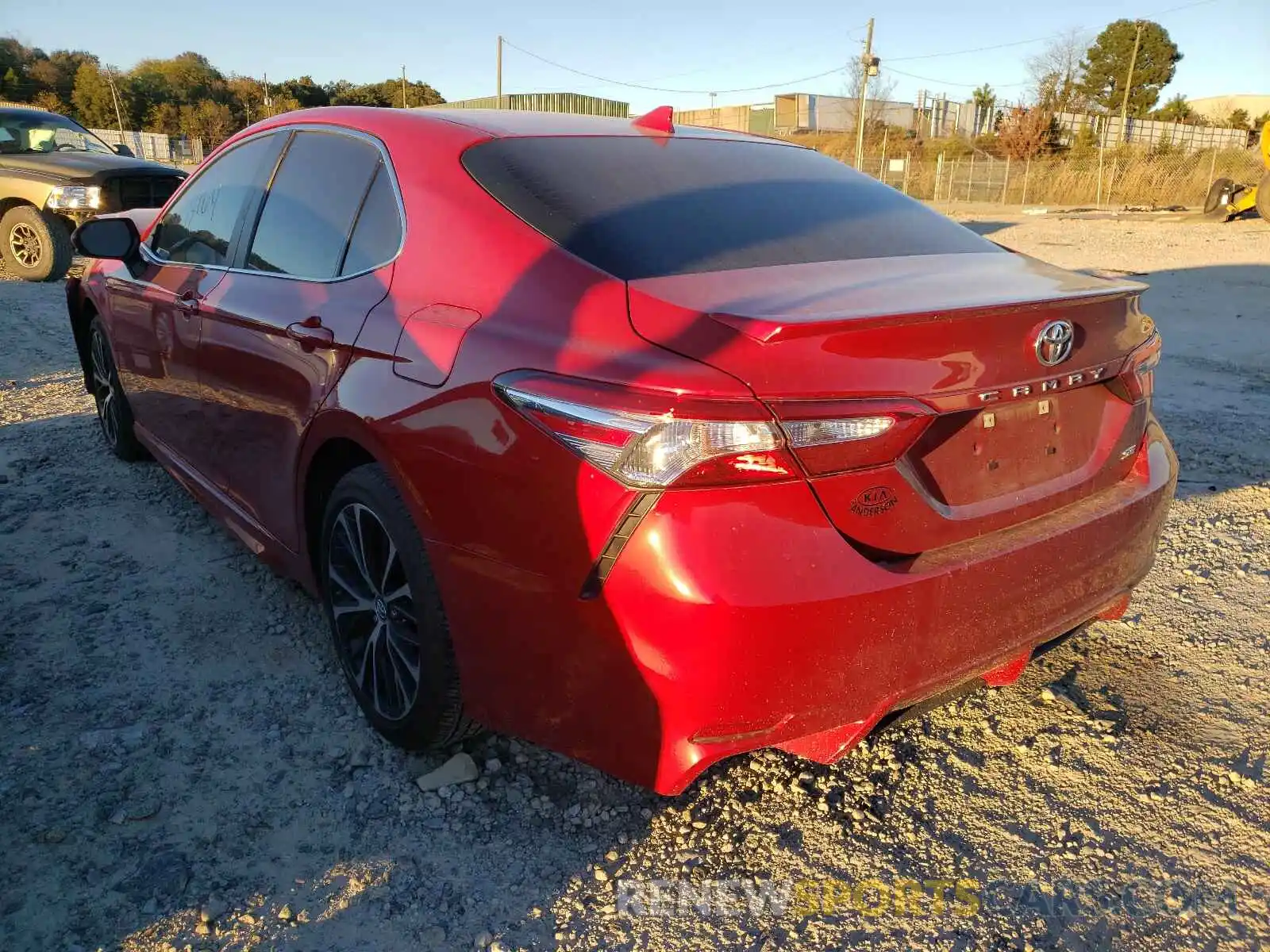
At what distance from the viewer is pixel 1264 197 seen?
20.3 meters

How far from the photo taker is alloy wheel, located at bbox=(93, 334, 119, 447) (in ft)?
15.5

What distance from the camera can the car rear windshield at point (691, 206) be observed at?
2221mm

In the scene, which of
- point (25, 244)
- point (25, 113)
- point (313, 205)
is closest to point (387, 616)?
point (313, 205)

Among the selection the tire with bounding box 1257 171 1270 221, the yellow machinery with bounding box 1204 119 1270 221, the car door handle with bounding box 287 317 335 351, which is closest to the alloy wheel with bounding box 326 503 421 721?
the car door handle with bounding box 287 317 335 351

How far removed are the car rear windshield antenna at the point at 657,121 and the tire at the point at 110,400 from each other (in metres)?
2.92

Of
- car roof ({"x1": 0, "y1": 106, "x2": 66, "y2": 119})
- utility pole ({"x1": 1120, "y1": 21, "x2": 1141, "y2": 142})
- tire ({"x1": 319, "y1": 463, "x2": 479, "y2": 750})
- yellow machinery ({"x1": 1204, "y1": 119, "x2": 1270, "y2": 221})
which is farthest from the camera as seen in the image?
utility pole ({"x1": 1120, "y1": 21, "x2": 1141, "y2": 142})

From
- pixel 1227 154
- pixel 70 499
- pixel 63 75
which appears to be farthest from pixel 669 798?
pixel 63 75

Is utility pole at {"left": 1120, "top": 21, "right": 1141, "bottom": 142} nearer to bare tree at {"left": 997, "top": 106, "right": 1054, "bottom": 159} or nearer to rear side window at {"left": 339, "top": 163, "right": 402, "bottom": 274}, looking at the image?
bare tree at {"left": 997, "top": 106, "right": 1054, "bottom": 159}

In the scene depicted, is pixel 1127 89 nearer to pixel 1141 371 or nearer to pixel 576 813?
pixel 1141 371

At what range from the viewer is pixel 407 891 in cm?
213

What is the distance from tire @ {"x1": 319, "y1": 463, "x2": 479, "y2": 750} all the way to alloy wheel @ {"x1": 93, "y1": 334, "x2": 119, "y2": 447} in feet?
8.53

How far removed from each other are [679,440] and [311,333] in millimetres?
1371

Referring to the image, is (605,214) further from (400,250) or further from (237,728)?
(237,728)

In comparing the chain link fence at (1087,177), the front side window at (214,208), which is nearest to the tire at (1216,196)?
the chain link fence at (1087,177)
